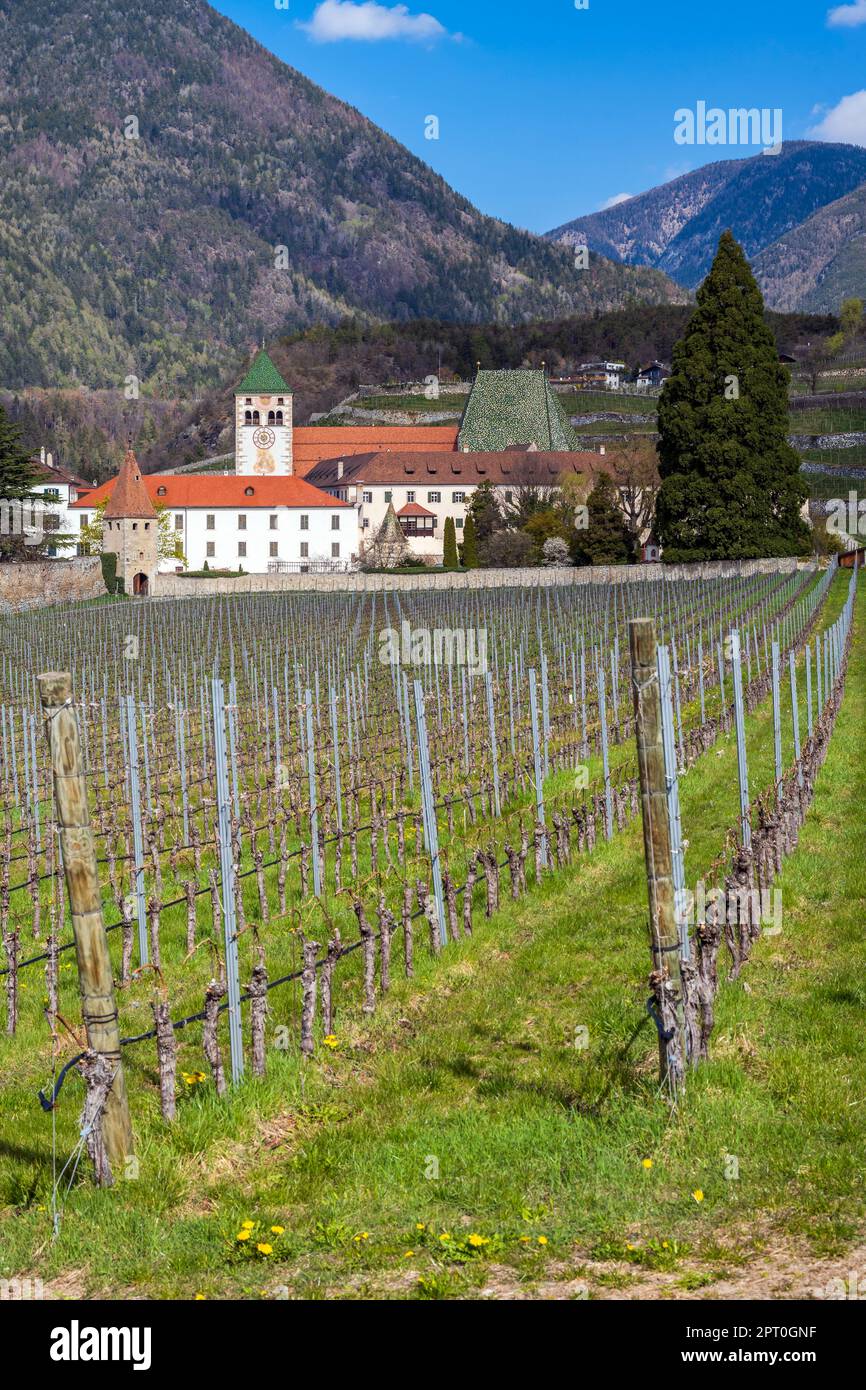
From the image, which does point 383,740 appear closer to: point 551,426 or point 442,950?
point 442,950

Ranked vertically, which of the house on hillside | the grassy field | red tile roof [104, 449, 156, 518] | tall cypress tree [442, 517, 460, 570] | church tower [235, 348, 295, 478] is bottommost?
the grassy field

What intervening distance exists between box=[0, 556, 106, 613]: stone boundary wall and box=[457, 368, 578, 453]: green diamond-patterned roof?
64.9 metres

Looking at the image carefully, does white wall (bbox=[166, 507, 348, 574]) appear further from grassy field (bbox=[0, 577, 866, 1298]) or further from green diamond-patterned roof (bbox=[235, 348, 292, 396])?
grassy field (bbox=[0, 577, 866, 1298])

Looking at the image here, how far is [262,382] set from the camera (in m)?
138

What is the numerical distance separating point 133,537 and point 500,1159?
260 ft

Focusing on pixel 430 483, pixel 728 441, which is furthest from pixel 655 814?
pixel 430 483

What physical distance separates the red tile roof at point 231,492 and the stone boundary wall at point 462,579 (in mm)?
25813

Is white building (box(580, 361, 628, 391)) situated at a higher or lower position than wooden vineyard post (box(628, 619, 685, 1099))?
higher

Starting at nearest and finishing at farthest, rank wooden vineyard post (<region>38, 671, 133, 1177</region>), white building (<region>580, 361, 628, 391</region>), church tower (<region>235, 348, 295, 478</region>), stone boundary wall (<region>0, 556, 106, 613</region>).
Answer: wooden vineyard post (<region>38, 671, 133, 1177</region>), stone boundary wall (<region>0, 556, 106, 613</region>), church tower (<region>235, 348, 295, 478</region>), white building (<region>580, 361, 628, 391</region>)

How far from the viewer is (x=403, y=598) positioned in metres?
66.0

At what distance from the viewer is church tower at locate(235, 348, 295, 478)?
136m

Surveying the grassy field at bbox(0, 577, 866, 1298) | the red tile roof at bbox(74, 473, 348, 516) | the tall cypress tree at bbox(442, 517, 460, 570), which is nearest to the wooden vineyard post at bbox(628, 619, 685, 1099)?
the grassy field at bbox(0, 577, 866, 1298)

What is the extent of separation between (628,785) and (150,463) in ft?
618
